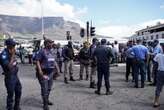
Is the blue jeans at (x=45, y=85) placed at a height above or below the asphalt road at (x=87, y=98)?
above

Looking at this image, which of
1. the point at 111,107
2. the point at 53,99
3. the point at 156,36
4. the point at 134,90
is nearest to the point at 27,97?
the point at 53,99

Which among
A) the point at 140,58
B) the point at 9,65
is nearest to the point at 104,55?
the point at 140,58

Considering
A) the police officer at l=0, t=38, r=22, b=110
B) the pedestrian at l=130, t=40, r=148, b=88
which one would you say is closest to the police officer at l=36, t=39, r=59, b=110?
the police officer at l=0, t=38, r=22, b=110

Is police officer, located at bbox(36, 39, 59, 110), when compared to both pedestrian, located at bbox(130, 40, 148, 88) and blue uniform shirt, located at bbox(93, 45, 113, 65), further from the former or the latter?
pedestrian, located at bbox(130, 40, 148, 88)

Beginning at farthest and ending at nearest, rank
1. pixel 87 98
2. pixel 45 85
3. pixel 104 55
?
pixel 104 55
pixel 87 98
pixel 45 85

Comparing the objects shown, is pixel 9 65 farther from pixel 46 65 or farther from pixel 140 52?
pixel 140 52

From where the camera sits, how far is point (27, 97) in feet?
38.7

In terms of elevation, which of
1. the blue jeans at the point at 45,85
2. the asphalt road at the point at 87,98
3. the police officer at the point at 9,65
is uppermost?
the police officer at the point at 9,65

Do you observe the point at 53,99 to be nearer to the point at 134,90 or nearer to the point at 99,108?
the point at 99,108

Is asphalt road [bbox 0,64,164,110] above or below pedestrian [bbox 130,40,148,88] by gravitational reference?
below

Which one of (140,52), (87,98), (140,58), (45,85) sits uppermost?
(140,52)

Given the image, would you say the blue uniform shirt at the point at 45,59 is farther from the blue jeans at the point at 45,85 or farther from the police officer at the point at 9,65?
the police officer at the point at 9,65

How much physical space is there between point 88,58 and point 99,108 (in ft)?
20.5

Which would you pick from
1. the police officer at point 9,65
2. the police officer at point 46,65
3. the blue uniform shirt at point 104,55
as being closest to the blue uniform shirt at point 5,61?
the police officer at point 9,65
